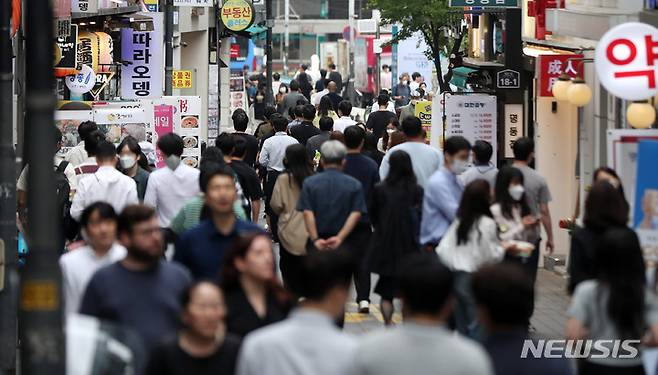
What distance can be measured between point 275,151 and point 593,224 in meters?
10.6

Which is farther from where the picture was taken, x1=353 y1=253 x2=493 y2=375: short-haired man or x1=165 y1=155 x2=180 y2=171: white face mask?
x1=165 y1=155 x2=180 y2=171: white face mask

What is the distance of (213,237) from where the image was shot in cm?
906

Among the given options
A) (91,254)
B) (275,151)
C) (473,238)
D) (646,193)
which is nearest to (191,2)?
(275,151)

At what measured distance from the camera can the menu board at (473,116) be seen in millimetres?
19781

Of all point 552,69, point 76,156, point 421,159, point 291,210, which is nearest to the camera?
point 291,210

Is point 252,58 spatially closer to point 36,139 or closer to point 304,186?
point 304,186

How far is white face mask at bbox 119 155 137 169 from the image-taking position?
549 inches

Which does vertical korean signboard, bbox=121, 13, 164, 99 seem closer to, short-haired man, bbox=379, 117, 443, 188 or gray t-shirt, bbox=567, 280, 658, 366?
short-haired man, bbox=379, 117, 443, 188

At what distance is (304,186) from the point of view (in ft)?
42.2

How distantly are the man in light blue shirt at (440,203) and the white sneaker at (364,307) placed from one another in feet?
7.33

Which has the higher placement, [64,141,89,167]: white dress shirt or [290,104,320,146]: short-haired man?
[290,104,320,146]: short-haired man

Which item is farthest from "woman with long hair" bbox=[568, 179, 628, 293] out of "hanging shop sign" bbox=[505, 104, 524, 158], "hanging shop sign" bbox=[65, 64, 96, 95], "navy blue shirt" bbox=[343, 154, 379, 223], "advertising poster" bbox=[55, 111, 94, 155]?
"hanging shop sign" bbox=[65, 64, 96, 95]

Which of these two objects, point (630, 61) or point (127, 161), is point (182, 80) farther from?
point (630, 61)

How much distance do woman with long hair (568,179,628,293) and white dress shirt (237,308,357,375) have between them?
341cm
